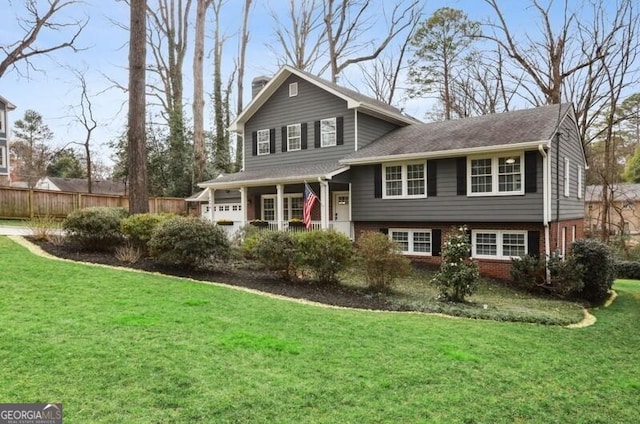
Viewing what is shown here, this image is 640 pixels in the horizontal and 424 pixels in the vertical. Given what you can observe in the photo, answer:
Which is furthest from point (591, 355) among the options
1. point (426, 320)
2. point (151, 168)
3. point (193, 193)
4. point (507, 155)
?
point (151, 168)

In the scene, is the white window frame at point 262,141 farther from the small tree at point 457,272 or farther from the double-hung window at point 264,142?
the small tree at point 457,272

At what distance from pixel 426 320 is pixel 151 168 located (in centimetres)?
2302

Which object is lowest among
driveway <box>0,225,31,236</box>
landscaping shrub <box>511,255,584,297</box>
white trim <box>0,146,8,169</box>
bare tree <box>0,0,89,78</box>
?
landscaping shrub <box>511,255,584,297</box>

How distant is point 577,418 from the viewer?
405 cm

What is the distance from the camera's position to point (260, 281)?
1016 cm

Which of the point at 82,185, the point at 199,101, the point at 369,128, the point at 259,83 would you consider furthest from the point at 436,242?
the point at 82,185

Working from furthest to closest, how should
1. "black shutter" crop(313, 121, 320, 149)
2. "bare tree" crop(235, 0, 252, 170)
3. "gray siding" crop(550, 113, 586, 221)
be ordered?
"bare tree" crop(235, 0, 252, 170)
"black shutter" crop(313, 121, 320, 149)
"gray siding" crop(550, 113, 586, 221)

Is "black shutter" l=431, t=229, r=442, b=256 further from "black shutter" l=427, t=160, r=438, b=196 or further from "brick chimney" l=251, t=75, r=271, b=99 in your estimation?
"brick chimney" l=251, t=75, r=271, b=99

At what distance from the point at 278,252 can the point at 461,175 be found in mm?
7024

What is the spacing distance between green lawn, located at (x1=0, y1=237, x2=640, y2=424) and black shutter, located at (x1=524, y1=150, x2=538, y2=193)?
19.1 feet

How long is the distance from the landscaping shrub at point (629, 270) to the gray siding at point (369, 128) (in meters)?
12.4

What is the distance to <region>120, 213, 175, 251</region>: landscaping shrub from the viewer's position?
1138 centimetres

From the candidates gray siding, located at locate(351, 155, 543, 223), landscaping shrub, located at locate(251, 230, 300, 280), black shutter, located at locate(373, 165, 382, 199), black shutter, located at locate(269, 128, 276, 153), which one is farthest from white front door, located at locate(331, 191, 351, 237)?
landscaping shrub, located at locate(251, 230, 300, 280)

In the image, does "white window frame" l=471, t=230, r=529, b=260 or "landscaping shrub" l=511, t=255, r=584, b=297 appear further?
"white window frame" l=471, t=230, r=529, b=260
